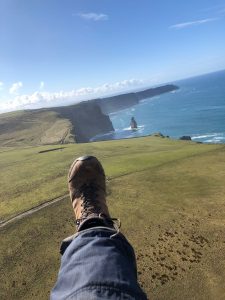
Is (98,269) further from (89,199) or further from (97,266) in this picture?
(89,199)

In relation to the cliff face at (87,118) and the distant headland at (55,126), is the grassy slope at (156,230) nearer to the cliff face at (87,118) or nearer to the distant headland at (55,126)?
the distant headland at (55,126)

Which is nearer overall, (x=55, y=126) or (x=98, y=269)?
(x=98, y=269)

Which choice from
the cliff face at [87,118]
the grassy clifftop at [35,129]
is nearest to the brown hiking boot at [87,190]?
the grassy clifftop at [35,129]

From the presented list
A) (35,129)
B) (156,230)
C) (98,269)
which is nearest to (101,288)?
(98,269)

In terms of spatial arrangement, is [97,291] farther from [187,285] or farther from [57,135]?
[57,135]

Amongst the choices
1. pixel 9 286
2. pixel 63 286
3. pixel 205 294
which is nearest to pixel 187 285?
pixel 205 294

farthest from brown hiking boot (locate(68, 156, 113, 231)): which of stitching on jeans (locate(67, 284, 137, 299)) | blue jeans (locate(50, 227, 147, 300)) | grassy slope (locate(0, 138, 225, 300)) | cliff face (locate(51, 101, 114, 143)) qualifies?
cliff face (locate(51, 101, 114, 143))
